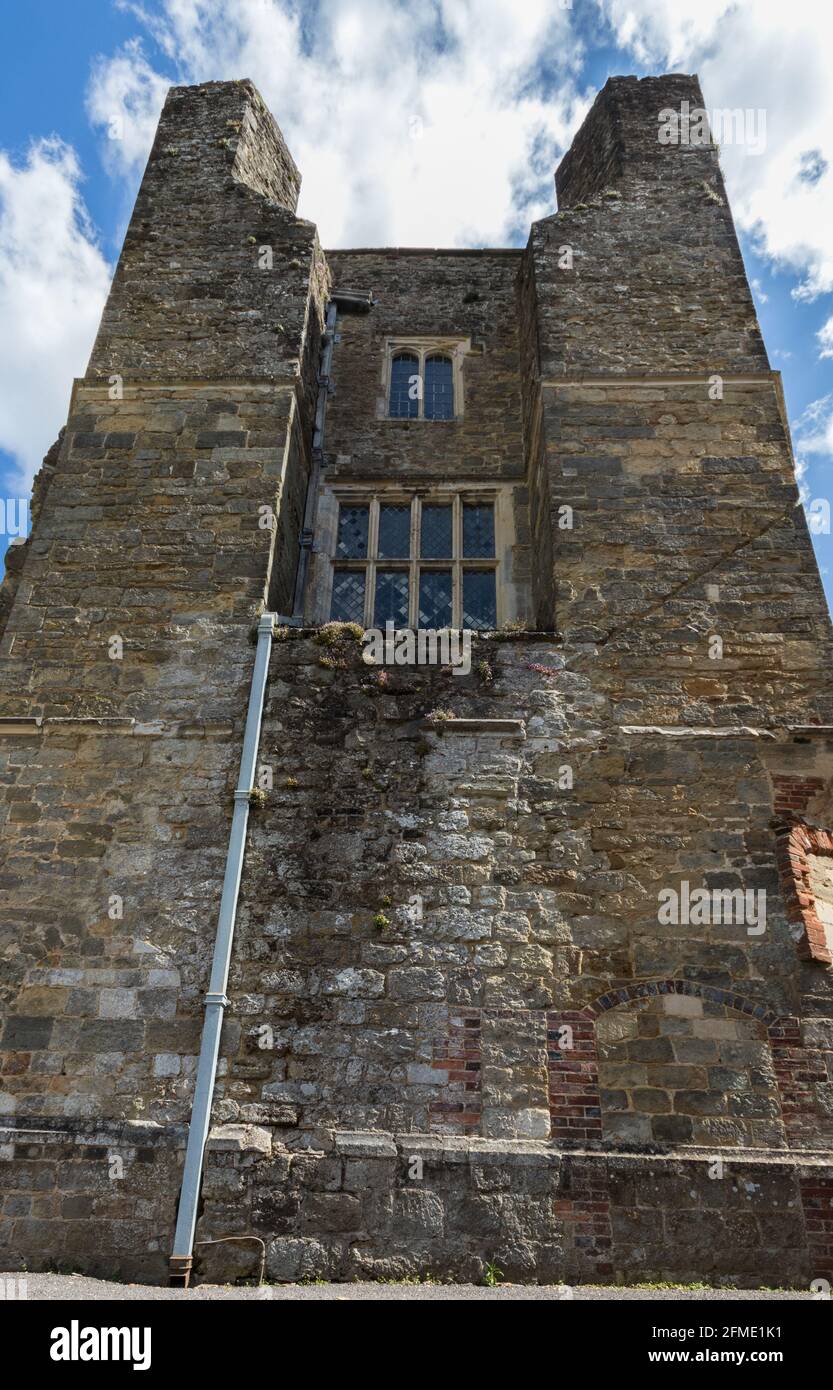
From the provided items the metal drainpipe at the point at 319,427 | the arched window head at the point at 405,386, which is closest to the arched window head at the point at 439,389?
the arched window head at the point at 405,386

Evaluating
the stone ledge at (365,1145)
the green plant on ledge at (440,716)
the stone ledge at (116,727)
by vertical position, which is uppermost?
the green plant on ledge at (440,716)

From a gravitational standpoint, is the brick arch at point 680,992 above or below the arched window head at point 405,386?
below

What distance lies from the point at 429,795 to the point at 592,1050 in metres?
2.30

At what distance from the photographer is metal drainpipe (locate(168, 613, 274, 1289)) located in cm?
607

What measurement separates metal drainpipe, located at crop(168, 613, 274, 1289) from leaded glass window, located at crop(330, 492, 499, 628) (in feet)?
6.72

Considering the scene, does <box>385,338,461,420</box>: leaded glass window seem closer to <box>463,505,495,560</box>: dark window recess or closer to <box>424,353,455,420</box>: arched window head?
<box>424,353,455,420</box>: arched window head

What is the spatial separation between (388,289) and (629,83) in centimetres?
402

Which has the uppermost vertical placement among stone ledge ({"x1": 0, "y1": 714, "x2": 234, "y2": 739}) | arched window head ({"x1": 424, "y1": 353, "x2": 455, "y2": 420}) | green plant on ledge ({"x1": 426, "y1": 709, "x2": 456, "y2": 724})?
arched window head ({"x1": 424, "y1": 353, "x2": 455, "y2": 420})

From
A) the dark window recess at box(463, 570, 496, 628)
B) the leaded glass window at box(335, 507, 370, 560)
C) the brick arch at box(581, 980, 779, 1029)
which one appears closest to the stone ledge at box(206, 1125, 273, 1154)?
the brick arch at box(581, 980, 779, 1029)

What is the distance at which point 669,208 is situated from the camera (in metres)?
11.0

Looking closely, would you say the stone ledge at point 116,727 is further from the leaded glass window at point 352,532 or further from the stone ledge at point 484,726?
the leaded glass window at point 352,532

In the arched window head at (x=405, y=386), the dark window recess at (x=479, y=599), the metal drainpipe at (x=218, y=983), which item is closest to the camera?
the metal drainpipe at (x=218, y=983)

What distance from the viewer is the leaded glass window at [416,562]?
33.0 feet

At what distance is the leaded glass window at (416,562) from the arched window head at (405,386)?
1.49m
